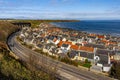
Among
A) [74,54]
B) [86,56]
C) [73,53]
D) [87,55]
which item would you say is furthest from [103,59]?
[73,53]

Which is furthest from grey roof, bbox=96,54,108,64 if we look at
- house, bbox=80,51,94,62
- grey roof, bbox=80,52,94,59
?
house, bbox=80,51,94,62

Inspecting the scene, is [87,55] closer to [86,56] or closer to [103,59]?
[86,56]

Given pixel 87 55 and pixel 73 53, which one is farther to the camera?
pixel 73 53

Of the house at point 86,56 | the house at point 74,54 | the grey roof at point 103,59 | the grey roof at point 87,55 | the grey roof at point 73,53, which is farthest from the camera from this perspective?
the grey roof at point 73,53

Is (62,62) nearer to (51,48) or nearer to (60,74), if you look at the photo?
(60,74)

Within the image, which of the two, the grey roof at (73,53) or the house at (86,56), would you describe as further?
the grey roof at (73,53)

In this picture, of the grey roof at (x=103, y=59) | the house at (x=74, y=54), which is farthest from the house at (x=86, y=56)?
the grey roof at (x=103, y=59)

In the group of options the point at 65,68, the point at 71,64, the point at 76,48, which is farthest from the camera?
the point at 76,48

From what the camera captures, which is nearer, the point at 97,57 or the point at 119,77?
the point at 119,77

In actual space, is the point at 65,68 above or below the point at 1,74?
below

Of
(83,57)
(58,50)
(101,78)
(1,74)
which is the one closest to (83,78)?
(101,78)

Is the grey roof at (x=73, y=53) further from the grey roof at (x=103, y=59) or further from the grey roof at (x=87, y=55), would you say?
the grey roof at (x=103, y=59)
